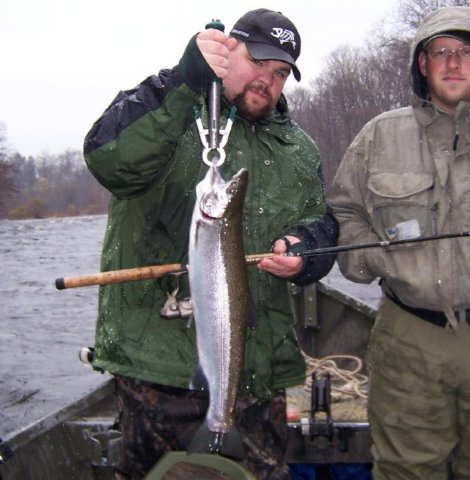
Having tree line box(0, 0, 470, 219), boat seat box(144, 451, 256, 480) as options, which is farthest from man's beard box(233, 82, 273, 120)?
tree line box(0, 0, 470, 219)

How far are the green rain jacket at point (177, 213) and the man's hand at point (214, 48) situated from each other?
0.06 m

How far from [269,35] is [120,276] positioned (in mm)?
1369

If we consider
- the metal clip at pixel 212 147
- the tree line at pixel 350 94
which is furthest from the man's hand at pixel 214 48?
the tree line at pixel 350 94

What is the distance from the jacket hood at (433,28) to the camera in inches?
146

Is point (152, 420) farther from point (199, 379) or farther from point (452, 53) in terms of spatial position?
point (452, 53)

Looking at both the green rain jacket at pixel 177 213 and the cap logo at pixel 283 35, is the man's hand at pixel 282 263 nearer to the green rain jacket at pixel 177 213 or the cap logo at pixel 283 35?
the green rain jacket at pixel 177 213

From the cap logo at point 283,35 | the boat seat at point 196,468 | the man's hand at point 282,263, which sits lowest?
the boat seat at point 196,468

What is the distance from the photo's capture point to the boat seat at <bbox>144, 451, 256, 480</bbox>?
301cm

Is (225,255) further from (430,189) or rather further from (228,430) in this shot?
(430,189)

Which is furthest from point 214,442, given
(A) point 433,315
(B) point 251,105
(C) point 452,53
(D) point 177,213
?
(C) point 452,53

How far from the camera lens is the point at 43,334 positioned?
1617cm

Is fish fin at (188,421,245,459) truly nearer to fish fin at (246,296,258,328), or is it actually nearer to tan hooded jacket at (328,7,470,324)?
fish fin at (246,296,258,328)

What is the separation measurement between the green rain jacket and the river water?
1.78 metres

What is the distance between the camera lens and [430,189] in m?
3.73
